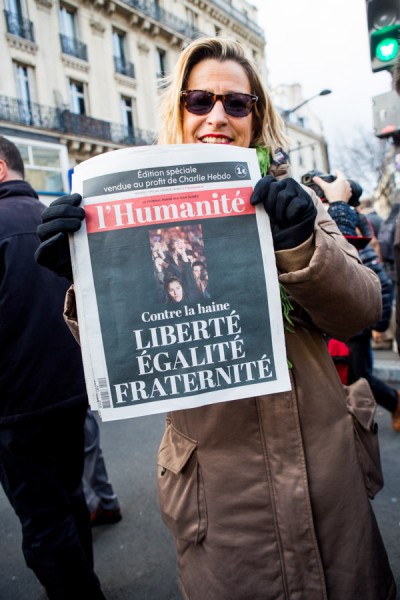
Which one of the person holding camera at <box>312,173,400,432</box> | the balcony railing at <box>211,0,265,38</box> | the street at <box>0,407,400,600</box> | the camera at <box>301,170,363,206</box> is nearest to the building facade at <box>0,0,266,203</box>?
the balcony railing at <box>211,0,265,38</box>

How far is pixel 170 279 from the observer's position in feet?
3.15

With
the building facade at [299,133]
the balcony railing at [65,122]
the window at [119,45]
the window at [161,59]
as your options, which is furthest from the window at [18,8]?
the building facade at [299,133]

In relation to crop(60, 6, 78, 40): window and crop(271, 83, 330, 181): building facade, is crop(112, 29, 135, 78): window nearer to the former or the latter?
crop(60, 6, 78, 40): window

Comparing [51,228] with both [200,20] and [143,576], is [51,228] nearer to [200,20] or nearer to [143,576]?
[143,576]

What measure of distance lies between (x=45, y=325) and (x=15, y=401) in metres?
0.32

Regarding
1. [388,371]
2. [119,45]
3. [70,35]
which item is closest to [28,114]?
[70,35]

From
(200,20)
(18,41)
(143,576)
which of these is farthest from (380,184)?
(143,576)

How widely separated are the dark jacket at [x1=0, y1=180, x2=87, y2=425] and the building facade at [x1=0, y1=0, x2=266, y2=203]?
47.4 ft

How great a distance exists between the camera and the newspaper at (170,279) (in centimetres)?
95

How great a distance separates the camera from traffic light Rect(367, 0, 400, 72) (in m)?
3.84

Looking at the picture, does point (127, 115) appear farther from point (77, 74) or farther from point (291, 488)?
point (291, 488)

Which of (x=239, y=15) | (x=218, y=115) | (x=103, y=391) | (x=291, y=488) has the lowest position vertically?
(x=291, y=488)

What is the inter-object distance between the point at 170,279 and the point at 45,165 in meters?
16.8

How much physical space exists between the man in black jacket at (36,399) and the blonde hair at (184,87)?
2.58 ft
